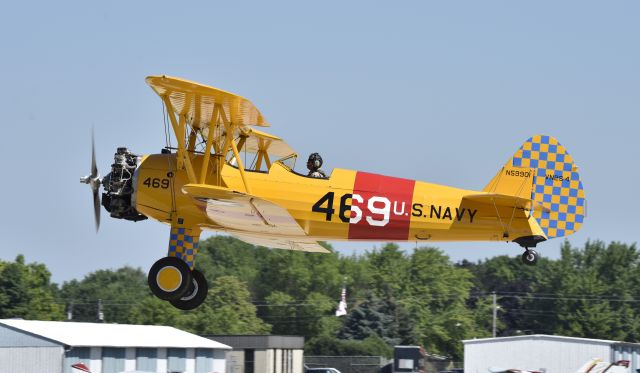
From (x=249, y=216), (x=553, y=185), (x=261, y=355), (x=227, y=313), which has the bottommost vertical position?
(x=261, y=355)

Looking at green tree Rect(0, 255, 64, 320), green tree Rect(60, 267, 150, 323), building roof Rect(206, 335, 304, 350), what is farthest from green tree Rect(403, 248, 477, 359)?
building roof Rect(206, 335, 304, 350)

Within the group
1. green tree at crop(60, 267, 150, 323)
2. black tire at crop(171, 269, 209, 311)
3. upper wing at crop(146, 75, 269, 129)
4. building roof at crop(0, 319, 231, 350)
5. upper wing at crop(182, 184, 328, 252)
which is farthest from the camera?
A: green tree at crop(60, 267, 150, 323)

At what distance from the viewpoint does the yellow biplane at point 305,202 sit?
15930mm

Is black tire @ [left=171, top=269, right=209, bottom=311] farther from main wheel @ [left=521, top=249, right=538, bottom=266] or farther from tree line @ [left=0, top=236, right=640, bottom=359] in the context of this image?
tree line @ [left=0, top=236, right=640, bottom=359]

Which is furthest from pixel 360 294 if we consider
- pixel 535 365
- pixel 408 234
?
pixel 408 234

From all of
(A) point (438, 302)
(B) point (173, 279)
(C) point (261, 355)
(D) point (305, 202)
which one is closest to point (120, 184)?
(B) point (173, 279)

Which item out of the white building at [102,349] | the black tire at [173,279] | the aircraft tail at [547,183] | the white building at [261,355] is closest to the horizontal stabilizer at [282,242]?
the black tire at [173,279]

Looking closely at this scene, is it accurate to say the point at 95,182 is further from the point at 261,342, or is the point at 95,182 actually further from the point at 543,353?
the point at 543,353

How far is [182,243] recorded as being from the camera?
642 inches

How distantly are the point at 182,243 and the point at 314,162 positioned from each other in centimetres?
227

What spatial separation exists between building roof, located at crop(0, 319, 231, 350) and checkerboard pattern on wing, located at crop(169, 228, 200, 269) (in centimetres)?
909

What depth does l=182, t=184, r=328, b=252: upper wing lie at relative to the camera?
1493 centimetres

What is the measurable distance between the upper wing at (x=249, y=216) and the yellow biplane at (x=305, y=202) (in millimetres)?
34

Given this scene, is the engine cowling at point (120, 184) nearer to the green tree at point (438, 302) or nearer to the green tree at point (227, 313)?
the green tree at point (227, 313)
